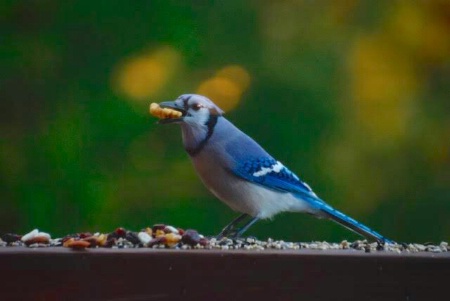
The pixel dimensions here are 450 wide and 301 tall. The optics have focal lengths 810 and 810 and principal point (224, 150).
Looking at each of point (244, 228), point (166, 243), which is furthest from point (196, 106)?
point (166, 243)

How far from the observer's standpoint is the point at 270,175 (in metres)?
2.19

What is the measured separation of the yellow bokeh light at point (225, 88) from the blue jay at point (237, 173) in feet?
1.43

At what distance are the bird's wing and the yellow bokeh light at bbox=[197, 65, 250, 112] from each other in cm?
46

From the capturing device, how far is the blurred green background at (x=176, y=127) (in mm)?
2666

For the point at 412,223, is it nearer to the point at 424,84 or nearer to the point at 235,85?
the point at 424,84

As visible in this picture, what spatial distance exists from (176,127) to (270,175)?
601 millimetres

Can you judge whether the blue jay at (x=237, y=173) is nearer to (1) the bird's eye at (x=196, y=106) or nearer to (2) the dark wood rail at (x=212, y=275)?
(1) the bird's eye at (x=196, y=106)

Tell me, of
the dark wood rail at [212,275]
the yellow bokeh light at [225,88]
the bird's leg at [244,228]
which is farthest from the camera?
the yellow bokeh light at [225,88]

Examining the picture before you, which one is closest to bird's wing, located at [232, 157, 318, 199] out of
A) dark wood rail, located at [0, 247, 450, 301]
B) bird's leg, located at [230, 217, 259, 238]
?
bird's leg, located at [230, 217, 259, 238]

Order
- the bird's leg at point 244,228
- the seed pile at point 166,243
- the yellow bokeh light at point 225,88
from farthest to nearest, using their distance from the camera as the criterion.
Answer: the yellow bokeh light at point 225,88, the bird's leg at point 244,228, the seed pile at point 166,243

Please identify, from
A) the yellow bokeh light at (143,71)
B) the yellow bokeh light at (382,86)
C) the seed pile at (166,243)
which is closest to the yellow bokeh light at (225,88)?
the yellow bokeh light at (143,71)

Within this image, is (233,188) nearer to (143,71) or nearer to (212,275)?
(212,275)

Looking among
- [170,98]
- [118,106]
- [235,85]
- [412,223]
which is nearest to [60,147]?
[118,106]

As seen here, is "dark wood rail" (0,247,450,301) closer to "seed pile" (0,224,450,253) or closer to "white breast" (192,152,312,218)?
"seed pile" (0,224,450,253)
